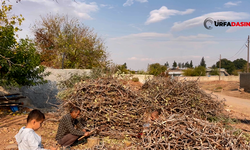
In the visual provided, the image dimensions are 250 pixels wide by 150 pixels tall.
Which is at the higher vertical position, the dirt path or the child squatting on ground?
the child squatting on ground

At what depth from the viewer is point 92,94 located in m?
5.59

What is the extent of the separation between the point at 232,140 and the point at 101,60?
12716 millimetres

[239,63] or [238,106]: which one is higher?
[239,63]

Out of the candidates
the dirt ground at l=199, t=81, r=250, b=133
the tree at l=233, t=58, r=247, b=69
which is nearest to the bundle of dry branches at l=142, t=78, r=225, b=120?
the dirt ground at l=199, t=81, r=250, b=133

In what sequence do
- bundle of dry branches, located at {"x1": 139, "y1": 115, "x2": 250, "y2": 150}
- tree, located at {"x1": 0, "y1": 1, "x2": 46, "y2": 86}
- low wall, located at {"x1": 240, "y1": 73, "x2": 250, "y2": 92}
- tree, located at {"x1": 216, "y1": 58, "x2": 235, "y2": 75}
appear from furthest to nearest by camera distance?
tree, located at {"x1": 216, "y1": 58, "x2": 235, "y2": 75}, low wall, located at {"x1": 240, "y1": 73, "x2": 250, "y2": 92}, tree, located at {"x1": 0, "y1": 1, "x2": 46, "y2": 86}, bundle of dry branches, located at {"x1": 139, "y1": 115, "x2": 250, "y2": 150}

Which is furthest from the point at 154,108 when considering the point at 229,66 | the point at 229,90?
the point at 229,66

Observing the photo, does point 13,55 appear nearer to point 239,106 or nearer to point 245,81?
point 239,106

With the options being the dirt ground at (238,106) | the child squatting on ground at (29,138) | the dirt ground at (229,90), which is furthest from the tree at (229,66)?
the child squatting on ground at (29,138)

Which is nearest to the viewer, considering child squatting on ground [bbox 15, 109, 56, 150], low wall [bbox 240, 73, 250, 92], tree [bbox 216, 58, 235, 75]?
child squatting on ground [bbox 15, 109, 56, 150]

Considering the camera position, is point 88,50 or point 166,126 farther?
point 88,50

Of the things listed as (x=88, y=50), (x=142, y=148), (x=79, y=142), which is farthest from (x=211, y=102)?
(x=88, y=50)

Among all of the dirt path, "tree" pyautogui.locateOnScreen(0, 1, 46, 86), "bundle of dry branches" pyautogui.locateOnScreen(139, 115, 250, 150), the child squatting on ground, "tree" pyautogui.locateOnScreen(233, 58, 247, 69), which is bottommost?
the dirt path

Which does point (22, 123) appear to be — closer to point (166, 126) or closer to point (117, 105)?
point (117, 105)

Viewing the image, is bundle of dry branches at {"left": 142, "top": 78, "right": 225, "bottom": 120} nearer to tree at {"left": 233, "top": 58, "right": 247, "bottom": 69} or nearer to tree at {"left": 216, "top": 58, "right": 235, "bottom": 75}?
tree at {"left": 216, "top": 58, "right": 235, "bottom": 75}
